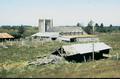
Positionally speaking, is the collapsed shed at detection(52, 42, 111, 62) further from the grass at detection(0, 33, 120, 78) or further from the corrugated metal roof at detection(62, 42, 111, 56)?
the grass at detection(0, 33, 120, 78)

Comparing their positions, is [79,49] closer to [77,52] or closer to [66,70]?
[77,52]

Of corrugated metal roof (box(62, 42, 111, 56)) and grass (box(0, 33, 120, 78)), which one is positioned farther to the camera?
corrugated metal roof (box(62, 42, 111, 56))

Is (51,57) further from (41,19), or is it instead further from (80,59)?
(41,19)

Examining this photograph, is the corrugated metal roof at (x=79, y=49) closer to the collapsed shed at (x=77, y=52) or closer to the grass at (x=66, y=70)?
the collapsed shed at (x=77, y=52)

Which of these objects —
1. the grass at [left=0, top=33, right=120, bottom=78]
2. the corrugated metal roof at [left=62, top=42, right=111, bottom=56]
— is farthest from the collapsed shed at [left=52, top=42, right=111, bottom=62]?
the grass at [left=0, top=33, right=120, bottom=78]

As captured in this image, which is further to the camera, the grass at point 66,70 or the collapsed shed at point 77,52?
the collapsed shed at point 77,52

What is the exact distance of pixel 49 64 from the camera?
106 ft

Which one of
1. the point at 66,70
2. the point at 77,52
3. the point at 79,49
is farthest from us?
the point at 79,49

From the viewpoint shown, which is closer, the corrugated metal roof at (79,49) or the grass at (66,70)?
the grass at (66,70)

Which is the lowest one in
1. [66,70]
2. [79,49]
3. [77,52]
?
[66,70]

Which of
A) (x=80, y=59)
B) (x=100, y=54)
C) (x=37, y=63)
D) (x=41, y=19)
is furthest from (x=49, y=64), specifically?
(x=41, y=19)

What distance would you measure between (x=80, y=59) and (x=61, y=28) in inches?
2660

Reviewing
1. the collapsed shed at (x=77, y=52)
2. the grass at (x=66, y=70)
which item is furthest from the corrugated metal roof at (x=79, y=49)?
the grass at (x=66, y=70)

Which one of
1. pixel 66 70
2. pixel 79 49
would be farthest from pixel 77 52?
pixel 66 70
